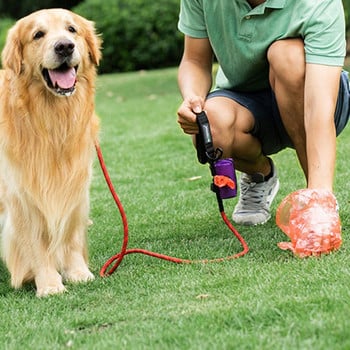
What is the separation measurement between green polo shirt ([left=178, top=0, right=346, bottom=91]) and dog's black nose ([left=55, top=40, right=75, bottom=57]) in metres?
0.81

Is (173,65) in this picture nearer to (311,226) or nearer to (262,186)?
(262,186)

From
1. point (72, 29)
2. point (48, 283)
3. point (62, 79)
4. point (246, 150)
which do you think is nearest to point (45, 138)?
point (62, 79)

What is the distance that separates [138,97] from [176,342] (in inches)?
368

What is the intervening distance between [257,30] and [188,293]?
1327mm

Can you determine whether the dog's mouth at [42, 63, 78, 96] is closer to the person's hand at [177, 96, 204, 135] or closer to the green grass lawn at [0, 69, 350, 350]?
the person's hand at [177, 96, 204, 135]

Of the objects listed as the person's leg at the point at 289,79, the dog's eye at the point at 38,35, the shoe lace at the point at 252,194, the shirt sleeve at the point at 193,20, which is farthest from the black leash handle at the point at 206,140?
the dog's eye at the point at 38,35

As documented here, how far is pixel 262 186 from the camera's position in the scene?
4.35m

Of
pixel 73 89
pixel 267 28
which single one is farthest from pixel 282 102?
pixel 73 89

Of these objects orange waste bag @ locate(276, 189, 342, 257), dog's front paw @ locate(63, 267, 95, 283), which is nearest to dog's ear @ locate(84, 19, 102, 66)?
dog's front paw @ locate(63, 267, 95, 283)

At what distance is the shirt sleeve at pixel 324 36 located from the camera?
3.50m

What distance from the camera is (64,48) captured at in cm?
331

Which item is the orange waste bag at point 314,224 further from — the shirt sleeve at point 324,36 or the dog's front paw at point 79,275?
the dog's front paw at point 79,275

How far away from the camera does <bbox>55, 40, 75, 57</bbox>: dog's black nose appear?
3293 millimetres

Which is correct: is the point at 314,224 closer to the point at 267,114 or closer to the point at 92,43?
the point at 267,114
